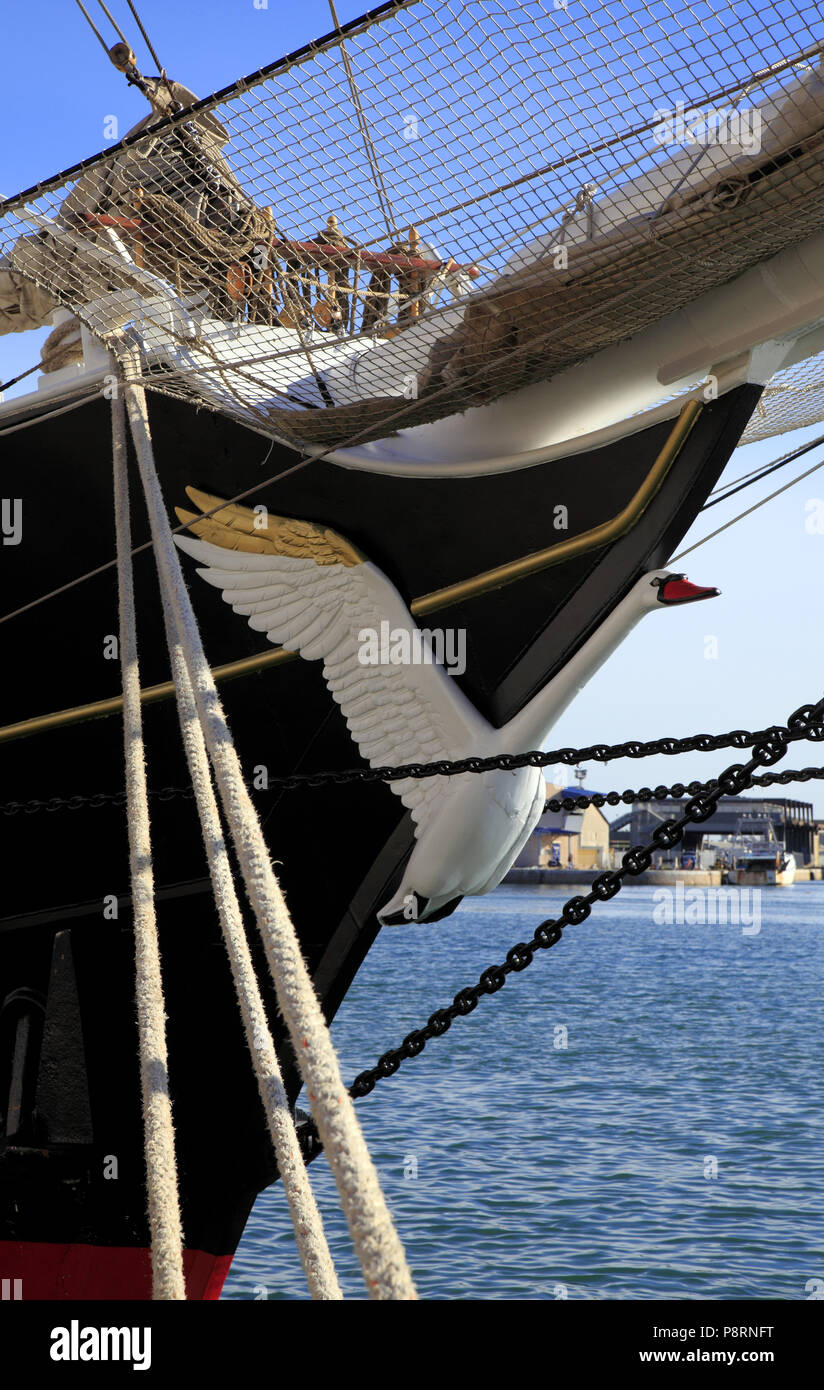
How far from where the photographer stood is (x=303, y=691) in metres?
4.69

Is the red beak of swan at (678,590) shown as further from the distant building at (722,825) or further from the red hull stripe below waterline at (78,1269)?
the distant building at (722,825)

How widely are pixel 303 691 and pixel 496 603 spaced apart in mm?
702

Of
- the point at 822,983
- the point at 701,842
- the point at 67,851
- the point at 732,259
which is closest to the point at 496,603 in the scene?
the point at 732,259

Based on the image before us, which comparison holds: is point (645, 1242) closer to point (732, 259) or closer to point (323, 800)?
point (323, 800)

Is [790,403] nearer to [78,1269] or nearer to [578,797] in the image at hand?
[578,797]

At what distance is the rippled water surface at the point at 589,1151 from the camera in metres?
8.93

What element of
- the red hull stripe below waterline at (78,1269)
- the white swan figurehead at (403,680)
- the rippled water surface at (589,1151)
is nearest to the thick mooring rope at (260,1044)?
the white swan figurehead at (403,680)

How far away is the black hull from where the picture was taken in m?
4.65

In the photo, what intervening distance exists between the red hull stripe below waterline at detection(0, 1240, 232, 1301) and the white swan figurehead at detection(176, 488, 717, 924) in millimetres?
1566

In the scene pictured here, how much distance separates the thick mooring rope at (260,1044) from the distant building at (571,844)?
7134cm

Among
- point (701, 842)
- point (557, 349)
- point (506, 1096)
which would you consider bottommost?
point (701, 842)

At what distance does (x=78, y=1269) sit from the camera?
5012 mm

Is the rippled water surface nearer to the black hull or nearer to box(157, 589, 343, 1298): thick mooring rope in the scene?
the black hull
